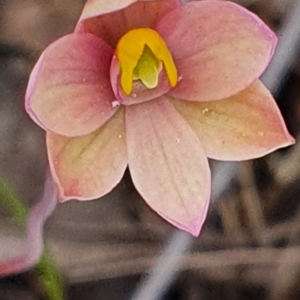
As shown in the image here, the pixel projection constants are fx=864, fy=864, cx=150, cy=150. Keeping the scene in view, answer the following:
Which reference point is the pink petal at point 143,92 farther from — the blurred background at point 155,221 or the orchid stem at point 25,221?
the blurred background at point 155,221

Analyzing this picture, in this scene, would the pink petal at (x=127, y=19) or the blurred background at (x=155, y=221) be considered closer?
the pink petal at (x=127, y=19)

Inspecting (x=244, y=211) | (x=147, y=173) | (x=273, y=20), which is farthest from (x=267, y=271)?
(x=147, y=173)

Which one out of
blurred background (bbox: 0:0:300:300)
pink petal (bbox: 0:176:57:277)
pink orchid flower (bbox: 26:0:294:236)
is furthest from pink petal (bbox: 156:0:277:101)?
blurred background (bbox: 0:0:300:300)

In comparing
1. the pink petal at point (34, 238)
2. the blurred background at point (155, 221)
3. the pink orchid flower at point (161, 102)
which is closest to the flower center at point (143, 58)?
the pink orchid flower at point (161, 102)

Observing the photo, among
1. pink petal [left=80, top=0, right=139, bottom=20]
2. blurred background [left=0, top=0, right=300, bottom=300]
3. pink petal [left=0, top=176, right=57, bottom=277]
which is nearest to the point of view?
pink petal [left=80, top=0, right=139, bottom=20]

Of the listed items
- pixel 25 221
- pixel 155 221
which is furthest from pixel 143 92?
pixel 155 221

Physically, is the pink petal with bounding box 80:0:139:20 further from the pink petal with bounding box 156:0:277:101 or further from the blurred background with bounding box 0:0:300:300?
the blurred background with bounding box 0:0:300:300

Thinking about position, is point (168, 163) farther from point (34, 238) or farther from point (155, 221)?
point (155, 221)

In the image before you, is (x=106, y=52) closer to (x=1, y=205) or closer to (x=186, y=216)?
(x=186, y=216)
